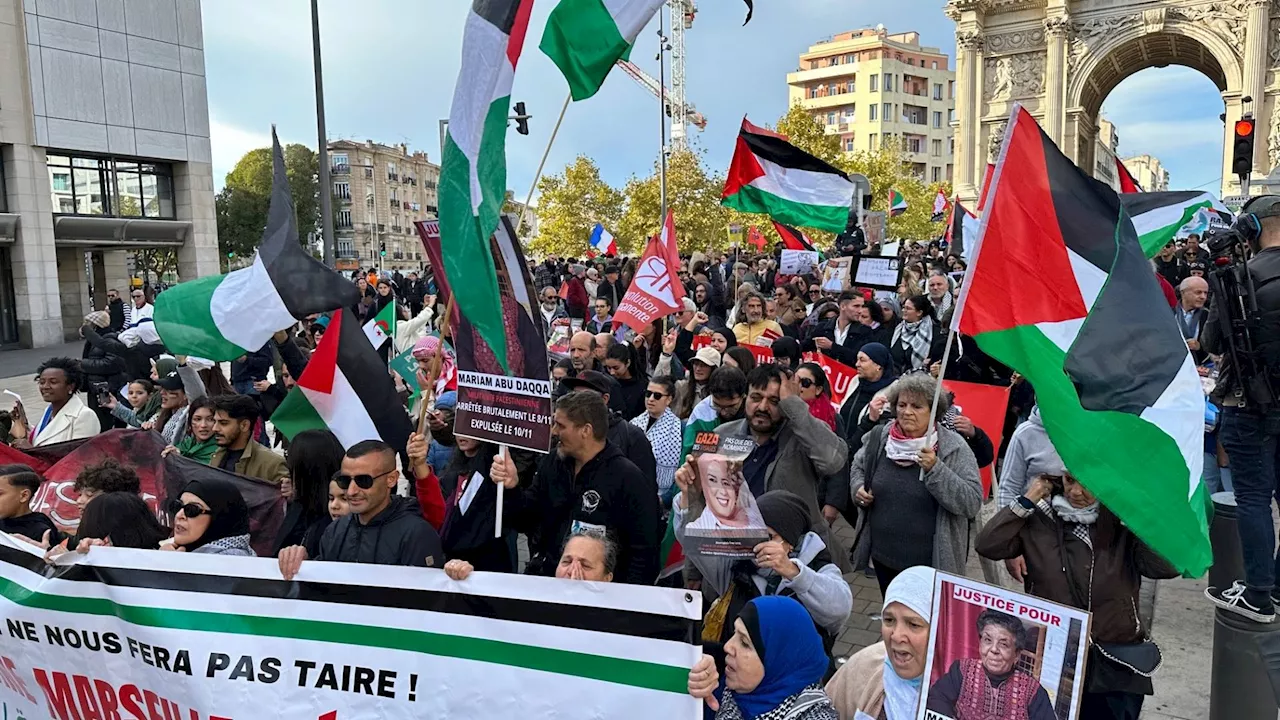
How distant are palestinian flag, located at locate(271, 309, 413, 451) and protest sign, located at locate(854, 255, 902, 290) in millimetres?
6994

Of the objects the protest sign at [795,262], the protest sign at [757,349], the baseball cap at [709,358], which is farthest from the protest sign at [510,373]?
the protest sign at [795,262]

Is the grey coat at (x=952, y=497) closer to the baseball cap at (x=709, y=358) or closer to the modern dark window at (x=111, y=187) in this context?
the baseball cap at (x=709, y=358)

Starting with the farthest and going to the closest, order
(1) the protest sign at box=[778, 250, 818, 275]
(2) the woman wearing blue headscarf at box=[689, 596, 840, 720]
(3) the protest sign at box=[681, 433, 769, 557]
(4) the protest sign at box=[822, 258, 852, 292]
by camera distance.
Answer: (1) the protest sign at box=[778, 250, 818, 275], (4) the protest sign at box=[822, 258, 852, 292], (3) the protest sign at box=[681, 433, 769, 557], (2) the woman wearing blue headscarf at box=[689, 596, 840, 720]

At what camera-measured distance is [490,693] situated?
9.84 feet

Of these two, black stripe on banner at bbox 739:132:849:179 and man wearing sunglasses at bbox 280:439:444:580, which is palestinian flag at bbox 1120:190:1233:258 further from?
black stripe on banner at bbox 739:132:849:179

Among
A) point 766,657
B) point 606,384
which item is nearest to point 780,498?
point 766,657

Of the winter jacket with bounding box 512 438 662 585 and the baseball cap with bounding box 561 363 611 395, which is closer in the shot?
the winter jacket with bounding box 512 438 662 585

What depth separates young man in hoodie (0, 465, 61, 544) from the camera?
4.51 meters

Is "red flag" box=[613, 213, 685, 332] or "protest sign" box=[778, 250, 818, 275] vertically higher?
"protest sign" box=[778, 250, 818, 275]

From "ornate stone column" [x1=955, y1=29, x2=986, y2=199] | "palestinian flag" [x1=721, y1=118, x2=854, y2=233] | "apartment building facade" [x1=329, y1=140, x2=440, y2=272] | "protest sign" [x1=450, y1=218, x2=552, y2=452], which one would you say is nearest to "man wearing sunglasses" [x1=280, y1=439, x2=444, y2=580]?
"protest sign" [x1=450, y1=218, x2=552, y2=452]

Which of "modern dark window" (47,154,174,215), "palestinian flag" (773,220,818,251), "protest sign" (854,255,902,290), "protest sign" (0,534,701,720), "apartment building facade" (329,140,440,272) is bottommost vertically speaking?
"protest sign" (0,534,701,720)

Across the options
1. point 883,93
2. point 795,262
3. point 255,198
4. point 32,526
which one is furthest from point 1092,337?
point 883,93

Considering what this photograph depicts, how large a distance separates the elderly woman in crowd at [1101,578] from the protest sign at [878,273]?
23.6ft

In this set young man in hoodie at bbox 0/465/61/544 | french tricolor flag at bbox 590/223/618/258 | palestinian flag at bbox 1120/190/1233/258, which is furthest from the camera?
french tricolor flag at bbox 590/223/618/258
